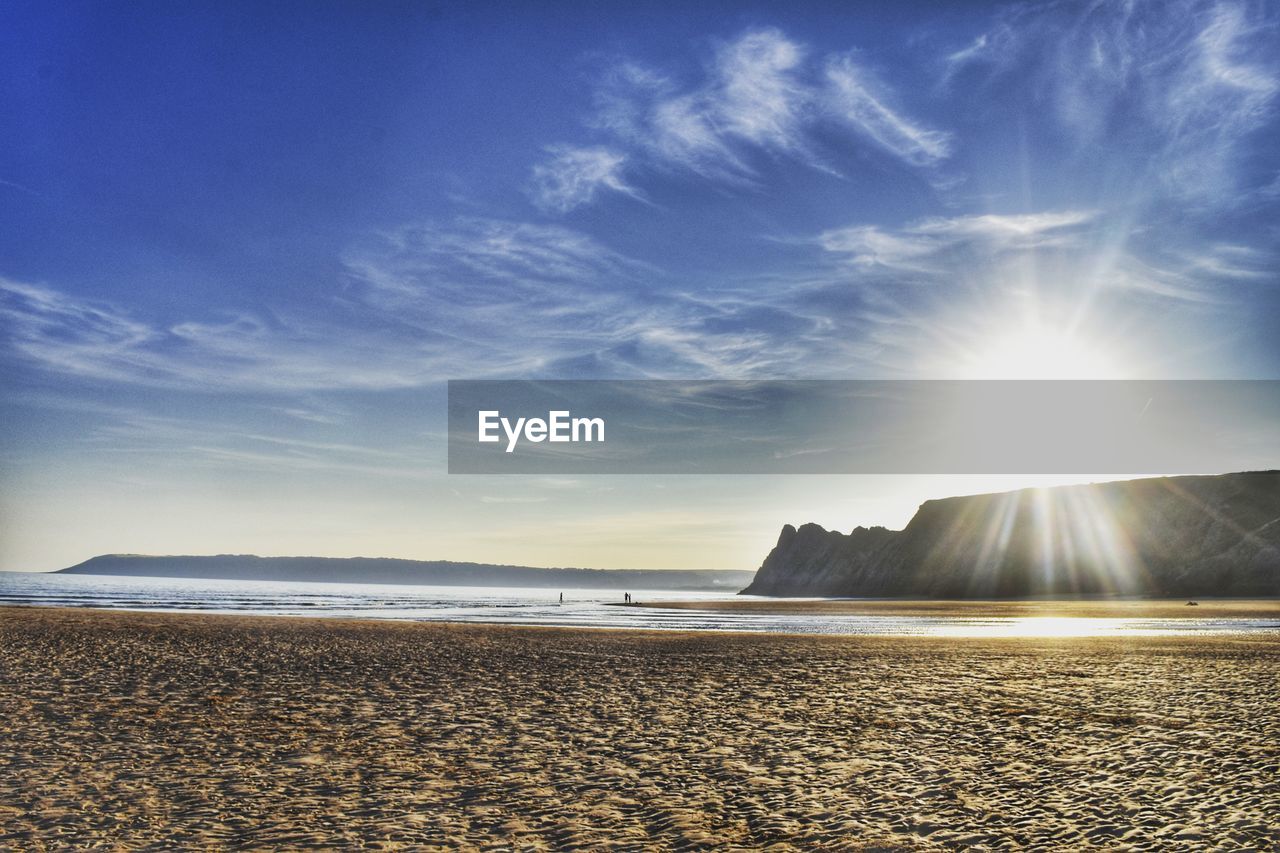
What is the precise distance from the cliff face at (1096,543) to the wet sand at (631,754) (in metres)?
110

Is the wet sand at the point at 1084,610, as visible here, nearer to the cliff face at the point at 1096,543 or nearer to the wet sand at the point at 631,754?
the cliff face at the point at 1096,543

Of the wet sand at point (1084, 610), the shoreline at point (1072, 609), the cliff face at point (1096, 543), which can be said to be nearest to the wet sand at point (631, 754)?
the wet sand at point (1084, 610)

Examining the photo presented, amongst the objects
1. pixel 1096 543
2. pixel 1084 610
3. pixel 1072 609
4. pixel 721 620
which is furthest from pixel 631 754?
pixel 1096 543

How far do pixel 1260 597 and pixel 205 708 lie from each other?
399 feet

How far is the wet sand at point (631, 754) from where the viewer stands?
26.7 ft

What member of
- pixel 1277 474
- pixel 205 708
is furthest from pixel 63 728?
pixel 1277 474

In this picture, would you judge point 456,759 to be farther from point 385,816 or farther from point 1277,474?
point 1277,474

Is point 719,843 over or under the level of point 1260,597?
over

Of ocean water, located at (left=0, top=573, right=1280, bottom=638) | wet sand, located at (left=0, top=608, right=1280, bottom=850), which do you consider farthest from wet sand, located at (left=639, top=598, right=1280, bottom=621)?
wet sand, located at (left=0, top=608, right=1280, bottom=850)

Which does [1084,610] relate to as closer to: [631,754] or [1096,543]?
[631,754]

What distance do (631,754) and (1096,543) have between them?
145 m

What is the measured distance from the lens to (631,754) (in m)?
11.6

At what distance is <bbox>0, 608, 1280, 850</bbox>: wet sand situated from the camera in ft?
26.7

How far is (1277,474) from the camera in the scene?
123500 mm
